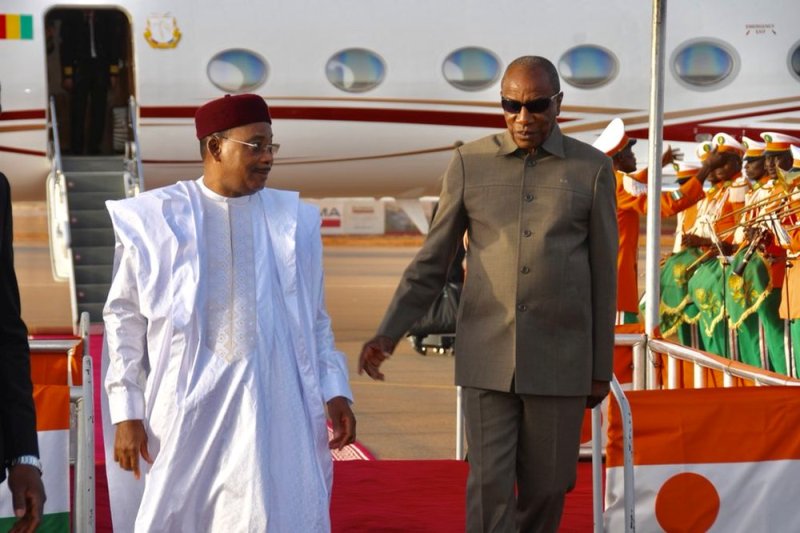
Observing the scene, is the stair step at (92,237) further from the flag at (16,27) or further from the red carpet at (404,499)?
the red carpet at (404,499)

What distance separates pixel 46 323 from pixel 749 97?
8.56 metres

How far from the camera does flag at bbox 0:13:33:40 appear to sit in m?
14.3

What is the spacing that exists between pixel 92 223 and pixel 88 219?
0.26 ft

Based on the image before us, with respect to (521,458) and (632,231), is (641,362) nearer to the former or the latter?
(521,458)

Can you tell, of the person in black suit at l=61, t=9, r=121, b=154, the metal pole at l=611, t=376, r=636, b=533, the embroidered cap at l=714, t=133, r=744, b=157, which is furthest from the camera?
the person in black suit at l=61, t=9, r=121, b=154

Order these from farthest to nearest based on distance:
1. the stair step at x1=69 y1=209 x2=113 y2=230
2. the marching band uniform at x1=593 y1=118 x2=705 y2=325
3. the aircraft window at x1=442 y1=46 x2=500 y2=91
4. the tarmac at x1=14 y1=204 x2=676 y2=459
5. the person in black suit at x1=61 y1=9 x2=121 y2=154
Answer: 1. the person in black suit at x1=61 y1=9 x2=121 y2=154
2. the aircraft window at x1=442 y1=46 x2=500 y2=91
3. the stair step at x1=69 y1=209 x2=113 y2=230
4. the marching band uniform at x1=593 y1=118 x2=705 y2=325
5. the tarmac at x1=14 y1=204 x2=676 y2=459

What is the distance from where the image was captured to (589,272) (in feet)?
14.2

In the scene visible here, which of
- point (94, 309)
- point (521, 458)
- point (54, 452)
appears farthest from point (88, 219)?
point (521, 458)

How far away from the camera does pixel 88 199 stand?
14.1 meters

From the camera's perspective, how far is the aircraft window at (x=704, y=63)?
1538cm

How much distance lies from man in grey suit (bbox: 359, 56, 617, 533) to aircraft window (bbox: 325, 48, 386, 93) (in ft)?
34.8

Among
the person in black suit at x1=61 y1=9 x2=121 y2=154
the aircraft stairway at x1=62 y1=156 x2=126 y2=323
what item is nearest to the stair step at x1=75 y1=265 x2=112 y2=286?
the aircraft stairway at x1=62 y1=156 x2=126 y2=323

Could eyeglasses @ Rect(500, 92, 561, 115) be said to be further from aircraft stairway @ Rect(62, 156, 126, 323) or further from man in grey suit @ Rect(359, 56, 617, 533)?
aircraft stairway @ Rect(62, 156, 126, 323)

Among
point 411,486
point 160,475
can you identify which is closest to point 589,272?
point 160,475
